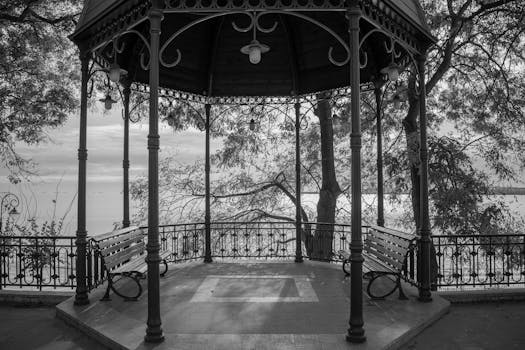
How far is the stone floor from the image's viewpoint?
4953 mm

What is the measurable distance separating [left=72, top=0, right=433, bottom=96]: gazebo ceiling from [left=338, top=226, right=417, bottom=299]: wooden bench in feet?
9.38

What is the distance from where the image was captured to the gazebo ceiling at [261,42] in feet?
21.8

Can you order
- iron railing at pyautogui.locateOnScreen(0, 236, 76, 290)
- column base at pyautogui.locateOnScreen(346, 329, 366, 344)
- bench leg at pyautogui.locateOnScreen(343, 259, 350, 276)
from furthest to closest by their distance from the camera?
bench leg at pyautogui.locateOnScreen(343, 259, 350, 276) → iron railing at pyautogui.locateOnScreen(0, 236, 76, 290) → column base at pyautogui.locateOnScreen(346, 329, 366, 344)

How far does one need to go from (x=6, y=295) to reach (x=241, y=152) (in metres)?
11.6

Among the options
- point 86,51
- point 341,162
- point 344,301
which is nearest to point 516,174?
point 341,162

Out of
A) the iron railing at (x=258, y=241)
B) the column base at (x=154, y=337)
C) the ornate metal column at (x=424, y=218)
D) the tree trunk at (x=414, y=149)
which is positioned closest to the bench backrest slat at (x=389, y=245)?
the ornate metal column at (x=424, y=218)

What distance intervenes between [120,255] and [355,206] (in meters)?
4.03

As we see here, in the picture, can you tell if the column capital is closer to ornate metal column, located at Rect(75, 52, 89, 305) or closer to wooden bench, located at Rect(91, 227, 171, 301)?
ornate metal column, located at Rect(75, 52, 89, 305)

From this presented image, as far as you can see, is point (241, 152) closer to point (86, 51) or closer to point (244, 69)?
point (244, 69)

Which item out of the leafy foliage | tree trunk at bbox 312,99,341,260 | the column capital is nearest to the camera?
the column capital

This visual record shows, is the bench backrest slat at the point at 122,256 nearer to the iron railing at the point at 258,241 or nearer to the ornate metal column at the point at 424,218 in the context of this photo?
the iron railing at the point at 258,241

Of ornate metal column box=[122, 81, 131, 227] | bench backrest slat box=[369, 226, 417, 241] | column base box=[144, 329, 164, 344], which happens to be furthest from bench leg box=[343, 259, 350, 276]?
ornate metal column box=[122, 81, 131, 227]

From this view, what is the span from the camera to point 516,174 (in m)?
13.4

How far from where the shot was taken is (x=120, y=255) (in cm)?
702
